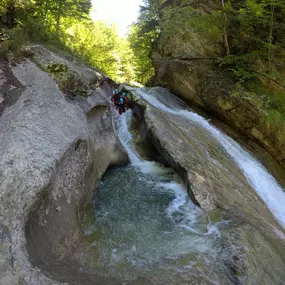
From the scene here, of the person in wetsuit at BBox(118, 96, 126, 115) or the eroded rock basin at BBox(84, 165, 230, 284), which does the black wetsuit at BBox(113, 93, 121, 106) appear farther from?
the eroded rock basin at BBox(84, 165, 230, 284)

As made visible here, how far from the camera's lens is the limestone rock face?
4355 mm

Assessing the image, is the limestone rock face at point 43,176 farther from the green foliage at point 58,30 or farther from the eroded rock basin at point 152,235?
the green foliage at point 58,30

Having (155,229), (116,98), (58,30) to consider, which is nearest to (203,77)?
(116,98)

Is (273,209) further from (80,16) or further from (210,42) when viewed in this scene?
(80,16)

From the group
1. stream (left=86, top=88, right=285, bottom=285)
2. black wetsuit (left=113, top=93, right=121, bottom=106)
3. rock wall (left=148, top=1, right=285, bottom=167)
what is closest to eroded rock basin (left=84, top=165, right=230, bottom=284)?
stream (left=86, top=88, right=285, bottom=285)

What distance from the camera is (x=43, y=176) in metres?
5.38

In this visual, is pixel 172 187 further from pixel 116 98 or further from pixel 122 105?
pixel 116 98

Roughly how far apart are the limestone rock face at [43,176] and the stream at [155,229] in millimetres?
628

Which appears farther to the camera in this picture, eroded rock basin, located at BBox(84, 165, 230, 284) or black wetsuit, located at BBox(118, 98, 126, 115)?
black wetsuit, located at BBox(118, 98, 126, 115)

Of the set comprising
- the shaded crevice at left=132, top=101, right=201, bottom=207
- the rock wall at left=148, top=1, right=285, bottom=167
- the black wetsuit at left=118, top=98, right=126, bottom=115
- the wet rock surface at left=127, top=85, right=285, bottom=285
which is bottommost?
the black wetsuit at left=118, top=98, right=126, bottom=115

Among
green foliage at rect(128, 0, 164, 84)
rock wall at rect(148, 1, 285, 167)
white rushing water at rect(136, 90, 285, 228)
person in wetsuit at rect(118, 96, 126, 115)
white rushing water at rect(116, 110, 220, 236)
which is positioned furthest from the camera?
green foliage at rect(128, 0, 164, 84)

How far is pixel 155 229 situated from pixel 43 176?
10.7 ft

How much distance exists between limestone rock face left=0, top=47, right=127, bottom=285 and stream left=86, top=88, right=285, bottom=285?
63cm

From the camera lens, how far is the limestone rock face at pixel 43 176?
4.36 metres
